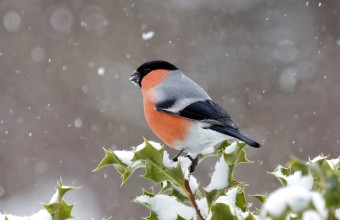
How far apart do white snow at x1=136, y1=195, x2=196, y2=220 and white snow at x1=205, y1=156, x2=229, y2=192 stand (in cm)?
6

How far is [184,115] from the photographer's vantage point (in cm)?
274

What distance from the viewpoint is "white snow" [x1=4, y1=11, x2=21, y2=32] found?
10133 mm

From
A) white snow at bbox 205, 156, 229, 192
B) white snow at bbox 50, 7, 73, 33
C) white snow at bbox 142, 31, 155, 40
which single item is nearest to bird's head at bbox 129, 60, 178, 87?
white snow at bbox 205, 156, 229, 192

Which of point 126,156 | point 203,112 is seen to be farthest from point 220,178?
point 203,112

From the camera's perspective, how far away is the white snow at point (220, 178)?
1203mm

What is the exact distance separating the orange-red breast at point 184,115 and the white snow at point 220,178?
1.04 metres

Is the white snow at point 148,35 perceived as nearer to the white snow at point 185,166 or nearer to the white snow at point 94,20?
the white snow at point 94,20

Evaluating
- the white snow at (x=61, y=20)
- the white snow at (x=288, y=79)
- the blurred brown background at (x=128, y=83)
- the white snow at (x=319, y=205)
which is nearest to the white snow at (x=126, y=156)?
the white snow at (x=319, y=205)

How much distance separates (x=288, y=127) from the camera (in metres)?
8.58

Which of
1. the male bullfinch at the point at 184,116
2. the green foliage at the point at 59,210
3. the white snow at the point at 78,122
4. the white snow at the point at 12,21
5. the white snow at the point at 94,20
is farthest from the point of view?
the white snow at the point at 94,20

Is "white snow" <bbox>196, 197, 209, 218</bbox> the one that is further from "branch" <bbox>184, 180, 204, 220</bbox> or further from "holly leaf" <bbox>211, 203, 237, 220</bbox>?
"holly leaf" <bbox>211, 203, 237, 220</bbox>

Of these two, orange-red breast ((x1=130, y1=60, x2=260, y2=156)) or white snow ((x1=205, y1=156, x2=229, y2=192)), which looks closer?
white snow ((x1=205, y1=156, x2=229, y2=192))

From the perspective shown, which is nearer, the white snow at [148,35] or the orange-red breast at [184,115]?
the orange-red breast at [184,115]

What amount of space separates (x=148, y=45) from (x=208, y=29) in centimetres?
113
